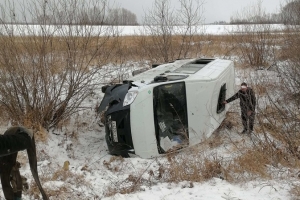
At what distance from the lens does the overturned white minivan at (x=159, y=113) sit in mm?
5488

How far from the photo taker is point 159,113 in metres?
5.63

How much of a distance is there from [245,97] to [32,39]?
184 inches

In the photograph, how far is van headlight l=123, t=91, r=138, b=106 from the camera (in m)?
5.49

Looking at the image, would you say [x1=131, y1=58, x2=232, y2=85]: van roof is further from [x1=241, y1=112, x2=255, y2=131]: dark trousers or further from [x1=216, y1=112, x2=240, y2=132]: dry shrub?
[x1=216, y1=112, x2=240, y2=132]: dry shrub

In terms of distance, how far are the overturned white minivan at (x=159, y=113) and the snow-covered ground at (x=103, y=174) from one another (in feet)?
0.84

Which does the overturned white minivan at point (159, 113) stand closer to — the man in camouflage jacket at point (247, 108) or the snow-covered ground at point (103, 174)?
the snow-covered ground at point (103, 174)

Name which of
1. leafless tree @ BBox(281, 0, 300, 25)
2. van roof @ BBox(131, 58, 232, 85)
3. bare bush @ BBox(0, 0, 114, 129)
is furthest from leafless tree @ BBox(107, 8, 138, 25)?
leafless tree @ BBox(281, 0, 300, 25)

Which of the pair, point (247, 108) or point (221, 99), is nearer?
point (247, 108)

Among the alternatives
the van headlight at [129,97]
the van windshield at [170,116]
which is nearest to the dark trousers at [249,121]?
the van windshield at [170,116]

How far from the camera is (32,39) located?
257 inches

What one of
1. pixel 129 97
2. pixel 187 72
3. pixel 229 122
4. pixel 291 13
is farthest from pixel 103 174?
pixel 291 13

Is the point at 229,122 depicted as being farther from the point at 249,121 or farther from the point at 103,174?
the point at 103,174

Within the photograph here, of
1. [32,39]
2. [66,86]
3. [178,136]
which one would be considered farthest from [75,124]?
[178,136]

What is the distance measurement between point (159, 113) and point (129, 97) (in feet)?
2.04
